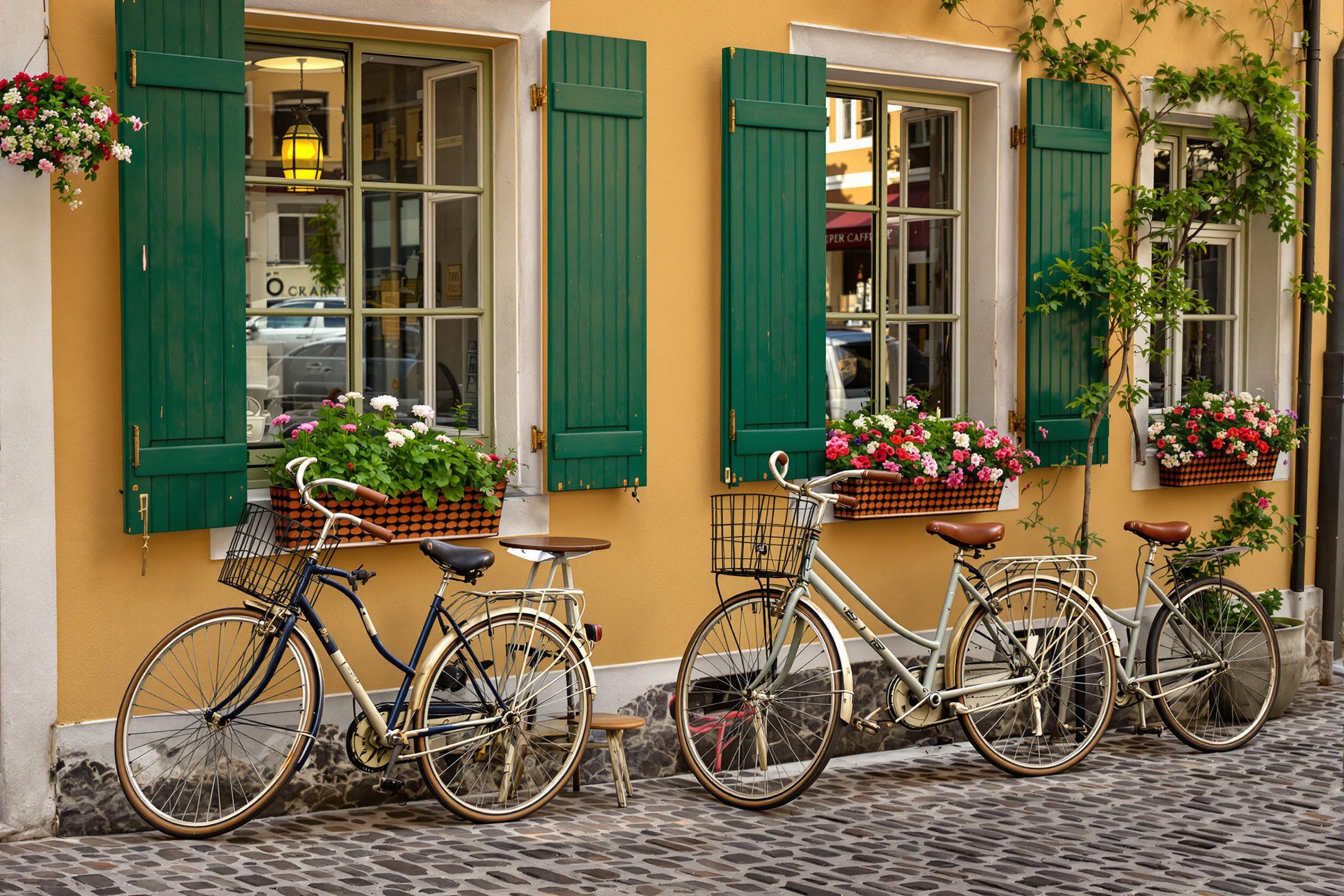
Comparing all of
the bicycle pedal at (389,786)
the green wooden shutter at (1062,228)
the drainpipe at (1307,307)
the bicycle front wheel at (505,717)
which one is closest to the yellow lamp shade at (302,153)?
the bicycle front wheel at (505,717)

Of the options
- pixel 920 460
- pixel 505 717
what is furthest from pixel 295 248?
pixel 920 460

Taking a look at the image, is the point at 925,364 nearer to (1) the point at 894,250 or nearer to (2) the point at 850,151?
(1) the point at 894,250

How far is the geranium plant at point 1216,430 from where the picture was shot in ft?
23.6

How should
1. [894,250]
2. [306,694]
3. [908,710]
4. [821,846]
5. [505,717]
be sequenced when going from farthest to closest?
[894,250], [908,710], [505,717], [821,846], [306,694]

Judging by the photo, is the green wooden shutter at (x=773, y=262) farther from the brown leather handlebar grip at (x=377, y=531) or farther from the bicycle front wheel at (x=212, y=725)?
the bicycle front wheel at (x=212, y=725)

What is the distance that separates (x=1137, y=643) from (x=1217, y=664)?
0.39m

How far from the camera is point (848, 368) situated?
6.50 metres

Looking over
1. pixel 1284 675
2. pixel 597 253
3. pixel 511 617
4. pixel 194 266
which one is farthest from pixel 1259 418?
pixel 194 266

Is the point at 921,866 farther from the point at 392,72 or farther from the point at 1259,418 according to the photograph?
the point at 1259,418

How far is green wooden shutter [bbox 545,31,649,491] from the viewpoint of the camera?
17.9ft

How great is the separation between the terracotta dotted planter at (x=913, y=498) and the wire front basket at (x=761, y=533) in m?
0.22

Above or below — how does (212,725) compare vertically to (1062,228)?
below

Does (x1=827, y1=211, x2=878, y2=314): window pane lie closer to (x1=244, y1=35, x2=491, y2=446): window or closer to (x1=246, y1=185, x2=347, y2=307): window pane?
(x1=244, y1=35, x2=491, y2=446): window

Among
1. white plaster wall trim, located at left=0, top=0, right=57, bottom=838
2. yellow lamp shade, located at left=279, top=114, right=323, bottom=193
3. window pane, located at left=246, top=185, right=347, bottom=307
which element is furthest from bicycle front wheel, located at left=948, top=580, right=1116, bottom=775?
white plaster wall trim, located at left=0, top=0, right=57, bottom=838
